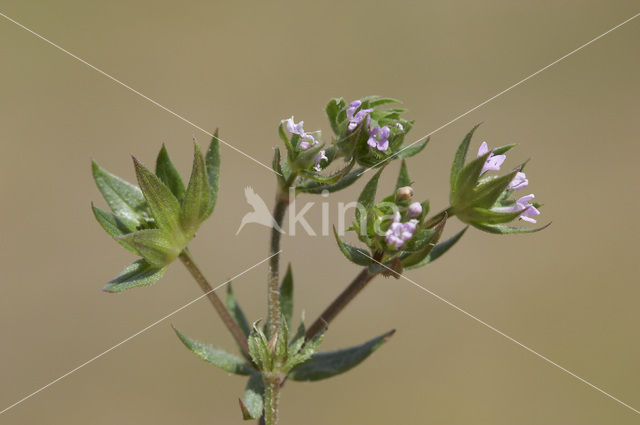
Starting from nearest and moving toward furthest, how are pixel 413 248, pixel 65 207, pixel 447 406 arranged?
pixel 413 248, pixel 447 406, pixel 65 207

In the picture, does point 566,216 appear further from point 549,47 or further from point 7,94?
point 7,94

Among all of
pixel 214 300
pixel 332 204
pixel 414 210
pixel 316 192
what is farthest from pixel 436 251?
pixel 332 204

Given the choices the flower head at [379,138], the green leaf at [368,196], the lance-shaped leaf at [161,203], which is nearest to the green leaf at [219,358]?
the lance-shaped leaf at [161,203]

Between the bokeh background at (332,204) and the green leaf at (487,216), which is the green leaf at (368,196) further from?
the bokeh background at (332,204)

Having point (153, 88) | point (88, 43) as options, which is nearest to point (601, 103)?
point (153, 88)

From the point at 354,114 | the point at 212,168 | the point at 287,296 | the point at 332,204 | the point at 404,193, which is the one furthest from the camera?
the point at 332,204

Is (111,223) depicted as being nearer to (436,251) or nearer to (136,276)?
(136,276)
